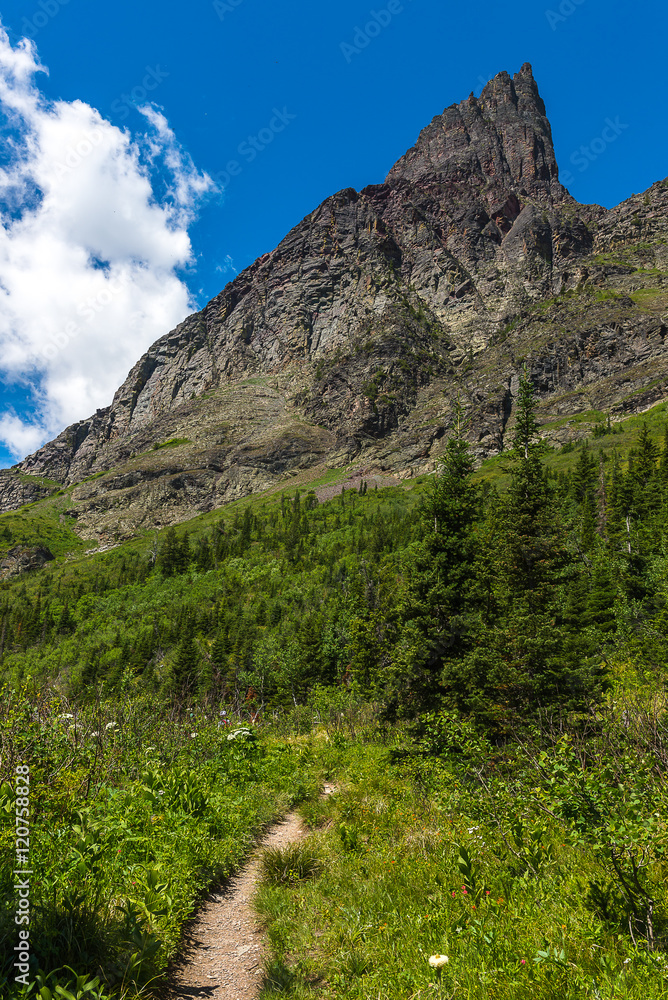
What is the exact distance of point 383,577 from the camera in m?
58.7

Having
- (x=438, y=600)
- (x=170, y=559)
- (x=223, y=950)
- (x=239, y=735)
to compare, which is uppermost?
(x=170, y=559)

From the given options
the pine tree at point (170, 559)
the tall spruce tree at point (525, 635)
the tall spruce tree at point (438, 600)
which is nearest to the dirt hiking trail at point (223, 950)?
the tall spruce tree at point (438, 600)

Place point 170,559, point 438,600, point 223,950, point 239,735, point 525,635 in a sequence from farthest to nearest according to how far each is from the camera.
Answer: point 170,559 < point 525,635 < point 438,600 < point 239,735 < point 223,950

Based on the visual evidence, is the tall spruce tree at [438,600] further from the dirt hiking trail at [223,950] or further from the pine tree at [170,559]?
the pine tree at [170,559]

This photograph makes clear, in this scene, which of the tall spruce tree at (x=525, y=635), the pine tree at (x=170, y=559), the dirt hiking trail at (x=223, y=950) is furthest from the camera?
the pine tree at (x=170, y=559)

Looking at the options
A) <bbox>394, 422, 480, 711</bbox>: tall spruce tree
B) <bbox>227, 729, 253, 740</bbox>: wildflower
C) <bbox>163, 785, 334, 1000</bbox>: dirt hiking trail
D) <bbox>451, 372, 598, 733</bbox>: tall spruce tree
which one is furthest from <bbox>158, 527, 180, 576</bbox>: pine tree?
<bbox>163, 785, 334, 1000</bbox>: dirt hiking trail

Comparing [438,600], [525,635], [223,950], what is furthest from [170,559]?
[223,950]

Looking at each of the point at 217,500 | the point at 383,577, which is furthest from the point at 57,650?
the point at 217,500

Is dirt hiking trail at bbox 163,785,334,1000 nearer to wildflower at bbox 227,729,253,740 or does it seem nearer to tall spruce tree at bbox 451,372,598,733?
wildflower at bbox 227,729,253,740

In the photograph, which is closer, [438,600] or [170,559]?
[438,600]

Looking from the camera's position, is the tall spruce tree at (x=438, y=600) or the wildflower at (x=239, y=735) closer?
the wildflower at (x=239, y=735)

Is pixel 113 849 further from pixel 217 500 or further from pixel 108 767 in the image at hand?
pixel 217 500

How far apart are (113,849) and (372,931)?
249cm

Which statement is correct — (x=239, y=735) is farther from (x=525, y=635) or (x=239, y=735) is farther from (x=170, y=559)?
(x=170, y=559)
